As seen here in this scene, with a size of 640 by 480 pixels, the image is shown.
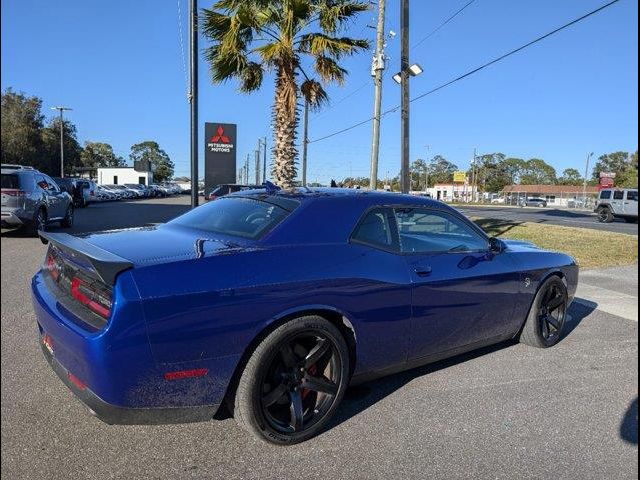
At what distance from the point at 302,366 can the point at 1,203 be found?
33.3 ft

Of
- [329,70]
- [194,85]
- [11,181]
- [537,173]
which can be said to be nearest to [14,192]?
[11,181]

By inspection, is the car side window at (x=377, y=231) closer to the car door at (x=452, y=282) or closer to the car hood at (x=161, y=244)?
the car door at (x=452, y=282)

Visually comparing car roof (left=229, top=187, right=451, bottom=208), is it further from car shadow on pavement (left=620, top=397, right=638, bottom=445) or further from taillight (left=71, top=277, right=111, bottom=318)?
car shadow on pavement (left=620, top=397, right=638, bottom=445)

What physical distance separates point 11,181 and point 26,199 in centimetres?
54

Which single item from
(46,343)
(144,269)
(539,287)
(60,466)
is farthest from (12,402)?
(539,287)

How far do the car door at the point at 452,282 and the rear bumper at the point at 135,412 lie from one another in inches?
58.8

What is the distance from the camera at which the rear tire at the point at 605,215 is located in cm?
2780

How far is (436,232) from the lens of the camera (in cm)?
437

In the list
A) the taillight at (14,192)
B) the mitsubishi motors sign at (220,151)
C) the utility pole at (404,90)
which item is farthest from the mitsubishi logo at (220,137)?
the taillight at (14,192)

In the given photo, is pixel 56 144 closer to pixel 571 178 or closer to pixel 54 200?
pixel 54 200

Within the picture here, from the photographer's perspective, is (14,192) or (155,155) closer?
(14,192)

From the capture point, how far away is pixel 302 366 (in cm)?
308

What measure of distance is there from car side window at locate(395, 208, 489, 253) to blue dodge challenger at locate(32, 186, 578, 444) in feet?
0.04

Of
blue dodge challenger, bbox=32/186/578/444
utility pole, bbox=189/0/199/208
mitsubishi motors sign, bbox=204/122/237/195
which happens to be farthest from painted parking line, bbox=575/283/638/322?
mitsubishi motors sign, bbox=204/122/237/195
